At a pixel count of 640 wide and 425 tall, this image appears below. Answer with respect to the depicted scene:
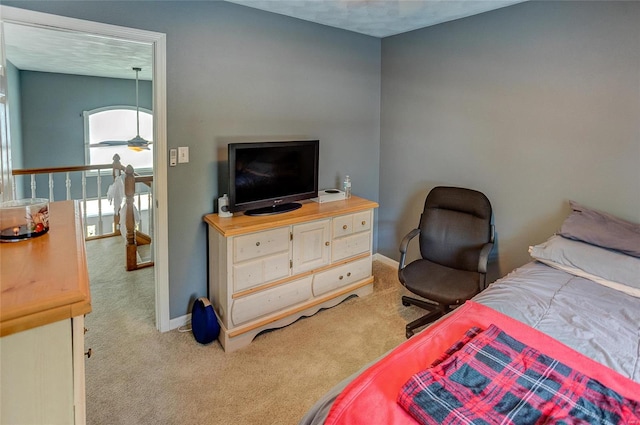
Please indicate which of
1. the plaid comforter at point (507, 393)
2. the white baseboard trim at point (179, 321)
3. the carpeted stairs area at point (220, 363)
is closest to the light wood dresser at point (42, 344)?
the plaid comforter at point (507, 393)

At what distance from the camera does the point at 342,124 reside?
364 cm

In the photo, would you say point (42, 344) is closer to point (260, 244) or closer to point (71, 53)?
point (260, 244)

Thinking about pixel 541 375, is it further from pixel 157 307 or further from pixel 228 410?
pixel 157 307

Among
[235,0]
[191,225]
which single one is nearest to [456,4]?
[235,0]

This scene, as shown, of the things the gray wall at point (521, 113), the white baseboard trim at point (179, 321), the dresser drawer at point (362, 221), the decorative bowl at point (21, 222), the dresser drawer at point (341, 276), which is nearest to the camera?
the decorative bowl at point (21, 222)

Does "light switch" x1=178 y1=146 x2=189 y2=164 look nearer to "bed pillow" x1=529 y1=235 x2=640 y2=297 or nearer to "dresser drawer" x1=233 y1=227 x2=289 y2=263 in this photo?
"dresser drawer" x1=233 y1=227 x2=289 y2=263

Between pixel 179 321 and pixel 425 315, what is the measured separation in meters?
1.83

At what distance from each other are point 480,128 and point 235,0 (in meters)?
2.07

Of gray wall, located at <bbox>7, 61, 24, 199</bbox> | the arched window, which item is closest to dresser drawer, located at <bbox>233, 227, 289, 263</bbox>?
gray wall, located at <bbox>7, 61, 24, 199</bbox>

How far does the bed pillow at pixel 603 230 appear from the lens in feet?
7.01

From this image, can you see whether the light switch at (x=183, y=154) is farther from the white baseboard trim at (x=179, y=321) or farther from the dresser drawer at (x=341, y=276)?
the dresser drawer at (x=341, y=276)

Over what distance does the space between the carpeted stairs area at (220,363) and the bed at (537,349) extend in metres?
0.93

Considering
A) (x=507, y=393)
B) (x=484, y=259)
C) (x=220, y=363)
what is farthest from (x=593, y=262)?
(x=220, y=363)

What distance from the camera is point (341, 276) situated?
10.4 ft
